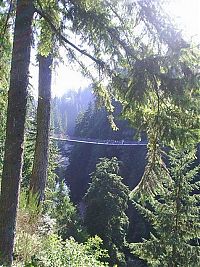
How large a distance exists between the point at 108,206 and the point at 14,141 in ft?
58.1

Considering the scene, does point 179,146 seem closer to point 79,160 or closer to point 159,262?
point 159,262

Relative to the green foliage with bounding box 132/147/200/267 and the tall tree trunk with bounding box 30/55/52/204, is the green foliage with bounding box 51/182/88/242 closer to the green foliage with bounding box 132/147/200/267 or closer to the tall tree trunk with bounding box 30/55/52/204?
the green foliage with bounding box 132/147/200/267

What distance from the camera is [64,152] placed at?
218 feet

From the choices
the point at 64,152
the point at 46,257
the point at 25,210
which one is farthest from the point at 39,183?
the point at 64,152

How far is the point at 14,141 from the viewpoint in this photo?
3609 mm

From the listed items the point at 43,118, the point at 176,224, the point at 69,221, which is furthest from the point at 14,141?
the point at 69,221

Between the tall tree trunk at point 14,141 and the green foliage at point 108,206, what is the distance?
16884mm

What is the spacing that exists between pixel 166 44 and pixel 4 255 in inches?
96.4

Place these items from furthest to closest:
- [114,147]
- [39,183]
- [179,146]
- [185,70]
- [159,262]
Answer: [114,147]
[159,262]
[39,183]
[179,146]
[185,70]

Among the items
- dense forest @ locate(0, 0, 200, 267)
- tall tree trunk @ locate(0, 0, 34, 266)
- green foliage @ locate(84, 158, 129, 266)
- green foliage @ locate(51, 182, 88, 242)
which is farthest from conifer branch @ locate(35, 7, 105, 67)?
green foliage @ locate(84, 158, 129, 266)

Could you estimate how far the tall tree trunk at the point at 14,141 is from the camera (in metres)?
3.57

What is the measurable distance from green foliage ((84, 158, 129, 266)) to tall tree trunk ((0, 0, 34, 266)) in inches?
665

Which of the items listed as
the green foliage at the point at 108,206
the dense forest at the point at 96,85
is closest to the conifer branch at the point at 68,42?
the dense forest at the point at 96,85

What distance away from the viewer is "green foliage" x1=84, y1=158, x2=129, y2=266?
67.9 feet
